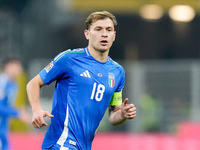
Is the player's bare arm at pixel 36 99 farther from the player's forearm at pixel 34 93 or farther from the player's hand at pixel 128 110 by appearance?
the player's hand at pixel 128 110

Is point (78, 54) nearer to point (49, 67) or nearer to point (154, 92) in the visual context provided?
point (49, 67)

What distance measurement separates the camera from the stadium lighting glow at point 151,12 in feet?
86.3

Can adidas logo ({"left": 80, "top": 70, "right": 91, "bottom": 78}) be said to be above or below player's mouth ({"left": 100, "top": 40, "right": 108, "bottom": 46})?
below

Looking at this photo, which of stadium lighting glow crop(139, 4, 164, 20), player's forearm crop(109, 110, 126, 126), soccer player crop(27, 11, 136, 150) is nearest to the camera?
soccer player crop(27, 11, 136, 150)

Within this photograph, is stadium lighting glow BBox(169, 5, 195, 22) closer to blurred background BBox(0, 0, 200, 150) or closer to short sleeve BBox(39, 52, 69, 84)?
blurred background BBox(0, 0, 200, 150)

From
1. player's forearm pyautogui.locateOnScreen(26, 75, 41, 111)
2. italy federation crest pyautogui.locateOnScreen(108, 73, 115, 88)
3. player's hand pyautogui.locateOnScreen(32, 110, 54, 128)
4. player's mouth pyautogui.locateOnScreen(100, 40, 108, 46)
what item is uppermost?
player's mouth pyautogui.locateOnScreen(100, 40, 108, 46)

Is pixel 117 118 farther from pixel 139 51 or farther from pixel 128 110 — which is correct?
pixel 139 51

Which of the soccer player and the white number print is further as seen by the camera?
the white number print

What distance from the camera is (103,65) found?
5871mm

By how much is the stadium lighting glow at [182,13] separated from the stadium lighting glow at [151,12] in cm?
56

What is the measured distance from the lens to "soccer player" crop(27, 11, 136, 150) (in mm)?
5602

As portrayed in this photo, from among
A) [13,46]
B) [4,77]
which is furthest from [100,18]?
[13,46]

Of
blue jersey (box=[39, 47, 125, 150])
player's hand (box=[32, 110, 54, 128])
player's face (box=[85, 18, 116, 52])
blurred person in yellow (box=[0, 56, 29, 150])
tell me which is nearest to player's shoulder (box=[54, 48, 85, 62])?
blue jersey (box=[39, 47, 125, 150])

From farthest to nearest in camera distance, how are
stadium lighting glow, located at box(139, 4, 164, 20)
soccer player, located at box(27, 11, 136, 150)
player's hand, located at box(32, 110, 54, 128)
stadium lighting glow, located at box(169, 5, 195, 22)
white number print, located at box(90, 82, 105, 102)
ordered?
stadium lighting glow, located at box(139, 4, 164, 20) → stadium lighting glow, located at box(169, 5, 195, 22) → white number print, located at box(90, 82, 105, 102) → soccer player, located at box(27, 11, 136, 150) → player's hand, located at box(32, 110, 54, 128)
